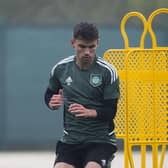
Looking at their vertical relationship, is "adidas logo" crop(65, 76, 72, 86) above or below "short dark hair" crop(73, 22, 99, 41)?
below

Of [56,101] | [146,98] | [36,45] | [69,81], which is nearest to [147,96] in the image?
[146,98]

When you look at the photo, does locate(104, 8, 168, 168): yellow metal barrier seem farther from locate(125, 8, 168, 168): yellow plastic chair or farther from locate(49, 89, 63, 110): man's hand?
locate(49, 89, 63, 110): man's hand

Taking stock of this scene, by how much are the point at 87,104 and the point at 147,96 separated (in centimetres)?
164

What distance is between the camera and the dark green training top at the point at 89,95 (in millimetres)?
4676

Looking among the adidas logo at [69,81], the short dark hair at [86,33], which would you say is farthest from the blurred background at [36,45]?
the short dark hair at [86,33]

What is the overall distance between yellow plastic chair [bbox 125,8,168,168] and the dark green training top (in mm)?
1435

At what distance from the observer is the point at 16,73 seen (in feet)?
36.6

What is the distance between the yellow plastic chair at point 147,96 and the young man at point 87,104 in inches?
56.9

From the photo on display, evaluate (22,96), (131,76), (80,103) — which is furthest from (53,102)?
(22,96)

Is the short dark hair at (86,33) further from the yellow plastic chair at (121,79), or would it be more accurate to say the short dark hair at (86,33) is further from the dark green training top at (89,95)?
the yellow plastic chair at (121,79)

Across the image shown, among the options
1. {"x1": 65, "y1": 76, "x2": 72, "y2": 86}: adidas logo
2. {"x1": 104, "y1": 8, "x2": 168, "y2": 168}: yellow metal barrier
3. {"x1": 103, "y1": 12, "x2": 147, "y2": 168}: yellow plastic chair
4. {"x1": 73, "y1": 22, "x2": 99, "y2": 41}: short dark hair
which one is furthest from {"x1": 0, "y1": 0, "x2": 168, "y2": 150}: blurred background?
{"x1": 73, "y1": 22, "x2": 99, "y2": 41}: short dark hair

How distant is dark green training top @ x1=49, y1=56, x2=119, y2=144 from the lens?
468cm

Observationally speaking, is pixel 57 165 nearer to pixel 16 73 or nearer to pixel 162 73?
pixel 162 73

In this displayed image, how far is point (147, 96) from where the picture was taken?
20.5 ft
